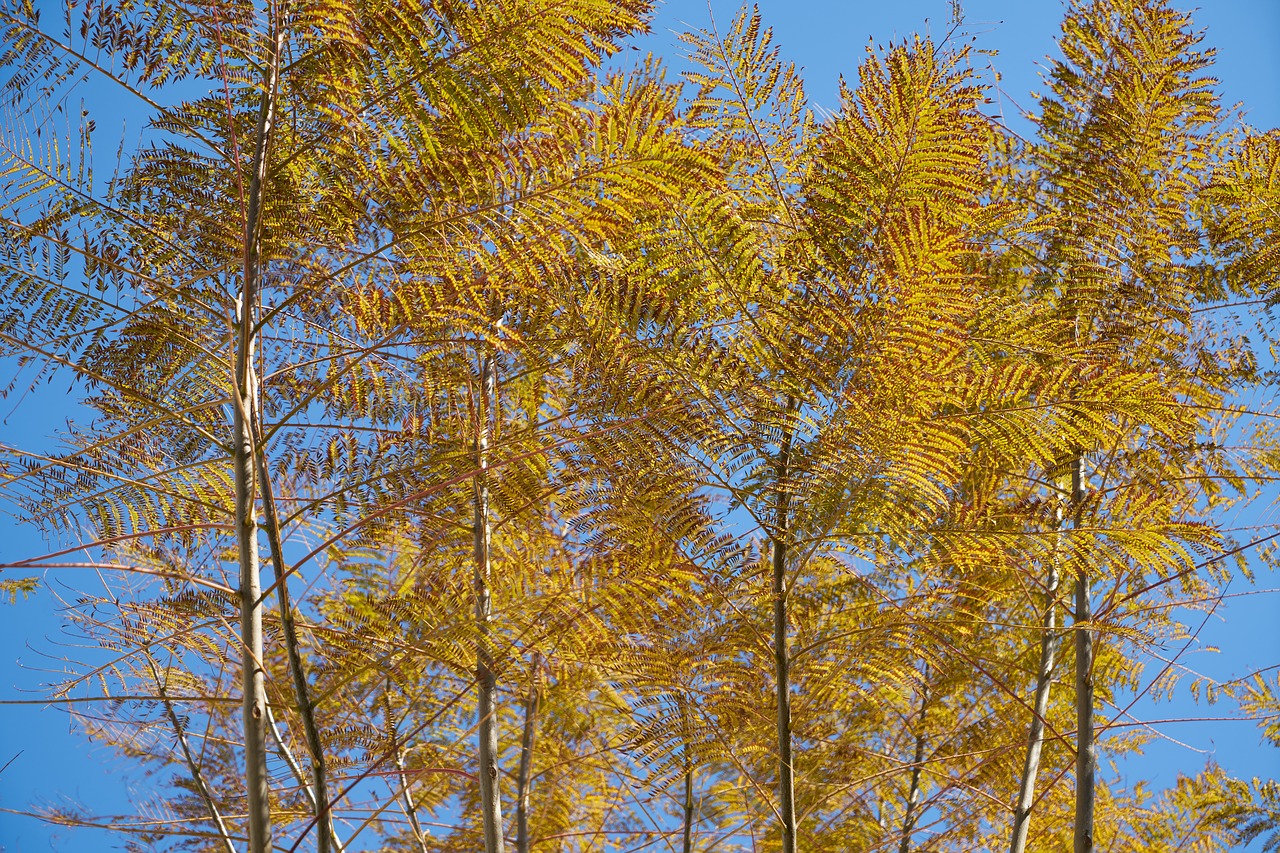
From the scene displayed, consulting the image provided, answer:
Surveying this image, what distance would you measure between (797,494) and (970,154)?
571mm

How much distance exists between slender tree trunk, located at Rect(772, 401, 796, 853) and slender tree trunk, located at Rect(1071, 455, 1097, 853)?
73 centimetres

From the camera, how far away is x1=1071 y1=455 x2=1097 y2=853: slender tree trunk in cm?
203

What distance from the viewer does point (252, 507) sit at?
125 cm

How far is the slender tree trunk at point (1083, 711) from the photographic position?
2027 millimetres

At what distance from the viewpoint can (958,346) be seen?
1.42 meters

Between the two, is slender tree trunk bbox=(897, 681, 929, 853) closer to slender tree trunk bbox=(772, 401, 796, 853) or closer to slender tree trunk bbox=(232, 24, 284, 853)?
slender tree trunk bbox=(772, 401, 796, 853)

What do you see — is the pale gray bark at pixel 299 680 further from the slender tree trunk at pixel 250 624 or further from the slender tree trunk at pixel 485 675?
the slender tree trunk at pixel 485 675

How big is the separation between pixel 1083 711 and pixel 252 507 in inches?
68.9

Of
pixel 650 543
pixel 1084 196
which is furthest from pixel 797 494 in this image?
pixel 1084 196

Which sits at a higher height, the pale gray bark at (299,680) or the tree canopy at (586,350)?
the tree canopy at (586,350)

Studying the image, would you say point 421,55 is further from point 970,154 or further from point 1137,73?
point 1137,73

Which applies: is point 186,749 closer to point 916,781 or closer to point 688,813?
point 688,813

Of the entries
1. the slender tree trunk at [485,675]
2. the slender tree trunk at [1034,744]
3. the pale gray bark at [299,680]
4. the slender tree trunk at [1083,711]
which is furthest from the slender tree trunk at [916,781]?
the pale gray bark at [299,680]

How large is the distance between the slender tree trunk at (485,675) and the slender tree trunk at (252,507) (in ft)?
2.02
